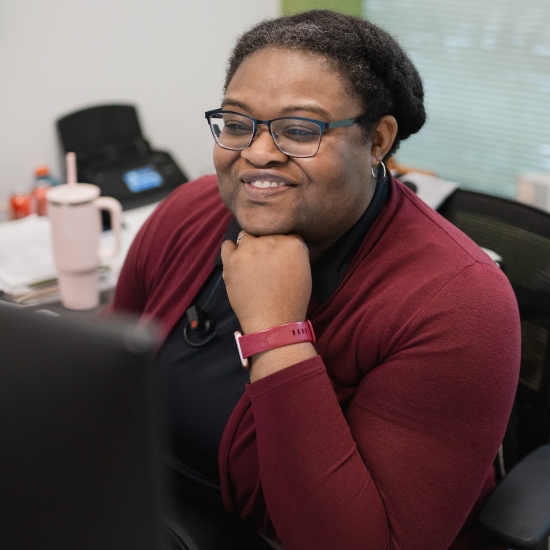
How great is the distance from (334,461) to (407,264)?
0.32 m

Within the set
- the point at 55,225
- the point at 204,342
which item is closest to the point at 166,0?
the point at 55,225

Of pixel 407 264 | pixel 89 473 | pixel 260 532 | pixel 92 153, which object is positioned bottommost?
pixel 260 532

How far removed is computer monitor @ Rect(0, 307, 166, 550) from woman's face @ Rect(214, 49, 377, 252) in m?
0.62

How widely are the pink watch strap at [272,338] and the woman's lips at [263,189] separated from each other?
0.72 ft

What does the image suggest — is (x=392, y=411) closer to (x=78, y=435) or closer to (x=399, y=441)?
(x=399, y=441)

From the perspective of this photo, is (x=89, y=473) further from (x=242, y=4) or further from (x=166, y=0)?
(x=242, y=4)

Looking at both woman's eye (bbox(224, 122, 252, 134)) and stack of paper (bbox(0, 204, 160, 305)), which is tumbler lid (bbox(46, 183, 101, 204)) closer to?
stack of paper (bbox(0, 204, 160, 305))

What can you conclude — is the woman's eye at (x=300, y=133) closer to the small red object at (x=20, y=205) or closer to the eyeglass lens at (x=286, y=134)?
the eyeglass lens at (x=286, y=134)

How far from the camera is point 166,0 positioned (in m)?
2.45

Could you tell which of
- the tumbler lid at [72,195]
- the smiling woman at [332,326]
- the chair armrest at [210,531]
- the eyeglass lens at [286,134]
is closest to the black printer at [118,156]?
the tumbler lid at [72,195]

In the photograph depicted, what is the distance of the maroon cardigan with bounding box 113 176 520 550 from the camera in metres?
0.79

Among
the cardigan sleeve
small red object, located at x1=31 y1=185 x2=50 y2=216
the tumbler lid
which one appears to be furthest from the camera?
small red object, located at x1=31 y1=185 x2=50 y2=216

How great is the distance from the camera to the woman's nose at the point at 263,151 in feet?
3.02

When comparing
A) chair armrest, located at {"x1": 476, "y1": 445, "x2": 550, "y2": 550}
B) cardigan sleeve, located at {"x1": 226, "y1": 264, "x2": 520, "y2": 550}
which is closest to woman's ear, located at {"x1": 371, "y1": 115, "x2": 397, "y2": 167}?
cardigan sleeve, located at {"x1": 226, "y1": 264, "x2": 520, "y2": 550}
